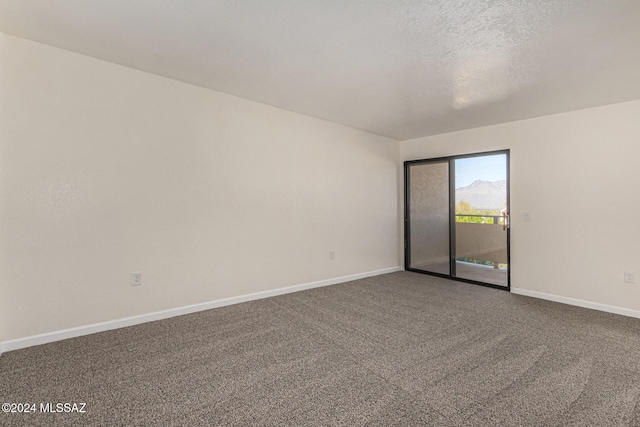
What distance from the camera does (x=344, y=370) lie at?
221 cm

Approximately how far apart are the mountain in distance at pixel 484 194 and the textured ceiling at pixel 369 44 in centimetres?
129

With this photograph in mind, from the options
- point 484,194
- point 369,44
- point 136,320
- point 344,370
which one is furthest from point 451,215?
point 136,320

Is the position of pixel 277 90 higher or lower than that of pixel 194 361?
higher

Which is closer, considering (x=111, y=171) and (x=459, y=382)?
(x=459, y=382)

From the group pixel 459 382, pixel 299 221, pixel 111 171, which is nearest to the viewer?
pixel 459 382

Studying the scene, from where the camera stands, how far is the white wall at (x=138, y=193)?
Result: 8.23 feet

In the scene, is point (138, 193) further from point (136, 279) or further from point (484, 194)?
point (484, 194)

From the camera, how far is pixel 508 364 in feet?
7.49

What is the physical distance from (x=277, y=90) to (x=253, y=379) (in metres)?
2.82

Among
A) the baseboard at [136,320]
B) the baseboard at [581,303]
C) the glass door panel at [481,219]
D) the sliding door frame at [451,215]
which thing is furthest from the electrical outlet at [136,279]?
the baseboard at [581,303]

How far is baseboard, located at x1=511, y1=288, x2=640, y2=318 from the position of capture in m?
3.45

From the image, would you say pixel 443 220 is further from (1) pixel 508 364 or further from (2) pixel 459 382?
(2) pixel 459 382

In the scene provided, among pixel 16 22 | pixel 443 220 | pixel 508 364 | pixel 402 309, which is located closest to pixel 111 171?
pixel 16 22

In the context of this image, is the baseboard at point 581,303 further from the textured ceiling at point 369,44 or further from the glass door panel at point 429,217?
the textured ceiling at point 369,44
